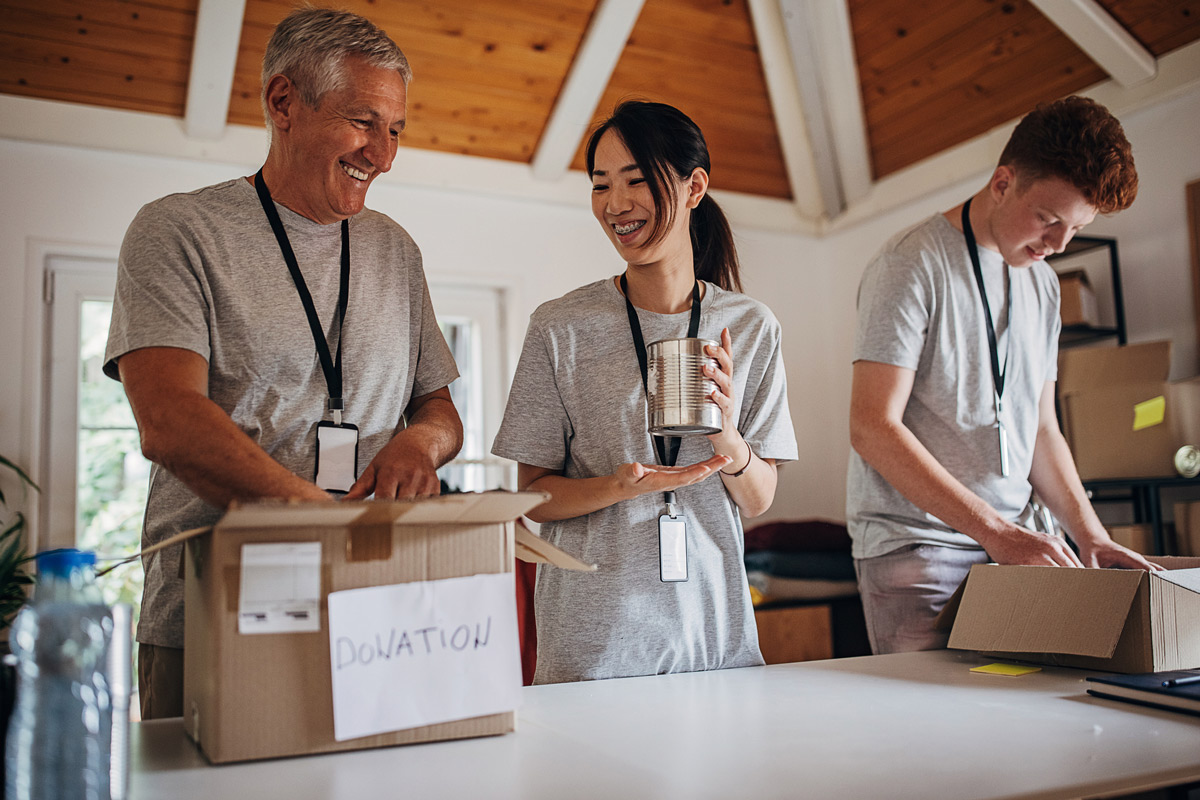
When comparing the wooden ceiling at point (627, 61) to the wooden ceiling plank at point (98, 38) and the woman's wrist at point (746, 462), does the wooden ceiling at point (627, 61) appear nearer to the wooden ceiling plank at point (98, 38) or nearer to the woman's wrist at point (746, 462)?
the wooden ceiling plank at point (98, 38)

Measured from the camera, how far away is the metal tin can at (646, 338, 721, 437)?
119 centimetres

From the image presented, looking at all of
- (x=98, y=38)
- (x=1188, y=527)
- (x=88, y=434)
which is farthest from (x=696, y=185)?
(x=88, y=434)

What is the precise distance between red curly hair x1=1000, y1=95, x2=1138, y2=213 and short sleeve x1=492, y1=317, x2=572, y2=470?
0.97 m

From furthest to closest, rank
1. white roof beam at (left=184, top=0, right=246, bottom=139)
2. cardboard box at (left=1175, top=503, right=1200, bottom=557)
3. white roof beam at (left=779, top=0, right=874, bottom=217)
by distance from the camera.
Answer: white roof beam at (left=779, top=0, right=874, bottom=217), white roof beam at (left=184, top=0, right=246, bottom=139), cardboard box at (left=1175, top=503, right=1200, bottom=557)

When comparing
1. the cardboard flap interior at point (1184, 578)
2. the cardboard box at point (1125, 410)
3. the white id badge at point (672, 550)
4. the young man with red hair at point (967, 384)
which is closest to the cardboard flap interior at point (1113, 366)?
the cardboard box at point (1125, 410)

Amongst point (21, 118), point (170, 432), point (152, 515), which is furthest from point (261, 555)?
point (21, 118)

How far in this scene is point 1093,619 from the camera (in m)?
1.22

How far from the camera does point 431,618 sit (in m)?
0.88

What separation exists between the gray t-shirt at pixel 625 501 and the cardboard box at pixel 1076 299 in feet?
7.06

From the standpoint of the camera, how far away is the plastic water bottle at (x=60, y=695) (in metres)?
0.64

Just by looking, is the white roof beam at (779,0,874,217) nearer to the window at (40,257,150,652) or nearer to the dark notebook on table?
the window at (40,257,150,652)

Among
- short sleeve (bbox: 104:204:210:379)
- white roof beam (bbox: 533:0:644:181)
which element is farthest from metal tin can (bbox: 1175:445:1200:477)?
short sleeve (bbox: 104:204:210:379)

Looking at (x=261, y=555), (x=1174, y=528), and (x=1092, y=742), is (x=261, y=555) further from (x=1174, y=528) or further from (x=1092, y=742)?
(x=1174, y=528)

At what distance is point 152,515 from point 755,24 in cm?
365
